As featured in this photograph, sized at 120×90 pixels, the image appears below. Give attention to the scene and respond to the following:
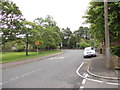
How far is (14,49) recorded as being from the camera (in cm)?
5494

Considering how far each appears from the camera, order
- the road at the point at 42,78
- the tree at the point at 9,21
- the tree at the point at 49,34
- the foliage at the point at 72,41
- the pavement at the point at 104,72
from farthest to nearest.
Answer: the foliage at the point at 72,41, the tree at the point at 49,34, the tree at the point at 9,21, the pavement at the point at 104,72, the road at the point at 42,78

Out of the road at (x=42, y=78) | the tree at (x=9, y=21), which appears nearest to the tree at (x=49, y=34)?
the tree at (x=9, y=21)

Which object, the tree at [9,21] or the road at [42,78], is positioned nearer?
the road at [42,78]

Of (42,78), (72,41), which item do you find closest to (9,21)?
(42,78)

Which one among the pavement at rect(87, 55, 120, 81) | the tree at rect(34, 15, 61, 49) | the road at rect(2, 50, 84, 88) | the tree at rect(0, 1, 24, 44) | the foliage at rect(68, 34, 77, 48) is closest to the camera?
the road at rect(2, 50, 84, 88)

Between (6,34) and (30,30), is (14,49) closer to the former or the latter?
(30,30)

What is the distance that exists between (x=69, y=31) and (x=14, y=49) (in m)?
46.3

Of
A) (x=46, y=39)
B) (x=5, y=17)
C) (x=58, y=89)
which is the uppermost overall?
(x=5, y=17)

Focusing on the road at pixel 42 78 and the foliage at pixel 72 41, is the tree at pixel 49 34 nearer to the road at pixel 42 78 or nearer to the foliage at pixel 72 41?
the foliage at pixel 72 41

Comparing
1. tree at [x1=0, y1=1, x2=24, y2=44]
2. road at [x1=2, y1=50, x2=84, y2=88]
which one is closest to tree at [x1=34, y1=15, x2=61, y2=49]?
tree at [x1=0, y1=1, x2=24, y2=44]

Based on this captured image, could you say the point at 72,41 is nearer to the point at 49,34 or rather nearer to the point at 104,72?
the point at 49,34

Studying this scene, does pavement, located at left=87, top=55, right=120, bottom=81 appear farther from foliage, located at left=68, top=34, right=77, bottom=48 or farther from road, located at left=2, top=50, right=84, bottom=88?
foliage, located at left=68, top=34, right=77, bottom=48

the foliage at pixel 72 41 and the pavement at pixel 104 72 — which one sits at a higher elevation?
the foliage at pixel 72 41


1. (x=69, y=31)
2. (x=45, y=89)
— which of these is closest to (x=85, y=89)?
(x=45, y=89)
